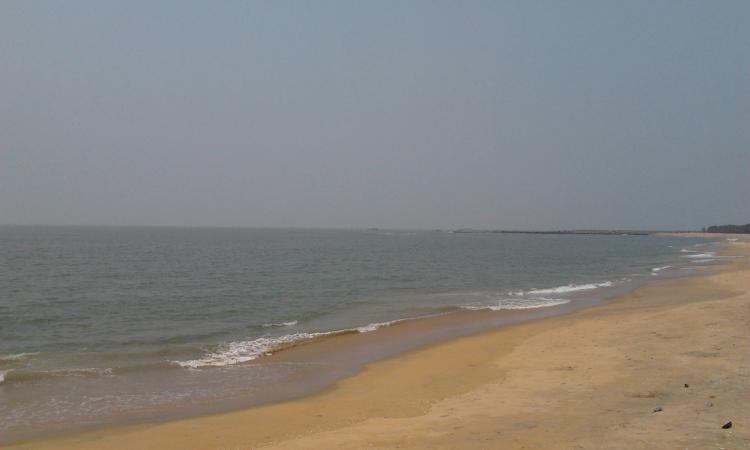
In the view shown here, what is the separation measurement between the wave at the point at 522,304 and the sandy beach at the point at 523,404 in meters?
9.62

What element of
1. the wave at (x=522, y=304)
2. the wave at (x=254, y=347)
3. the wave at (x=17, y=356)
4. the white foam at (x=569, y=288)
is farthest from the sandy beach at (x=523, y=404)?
the white foam at (x=569, y=288)

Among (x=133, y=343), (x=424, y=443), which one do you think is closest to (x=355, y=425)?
(x=424, y=443)

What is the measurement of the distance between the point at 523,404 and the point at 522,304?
19146 mm

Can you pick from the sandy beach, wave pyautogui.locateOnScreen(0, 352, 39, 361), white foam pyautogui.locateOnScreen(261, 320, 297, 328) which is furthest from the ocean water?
the sandy beach

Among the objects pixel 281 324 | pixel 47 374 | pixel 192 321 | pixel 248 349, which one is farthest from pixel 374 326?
pixel 47 374

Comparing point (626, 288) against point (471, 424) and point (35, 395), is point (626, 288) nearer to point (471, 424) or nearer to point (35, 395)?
point (471, 424)

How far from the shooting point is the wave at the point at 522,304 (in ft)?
91.7

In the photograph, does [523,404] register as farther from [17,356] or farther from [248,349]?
[17,356]

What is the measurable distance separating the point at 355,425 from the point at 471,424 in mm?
2056

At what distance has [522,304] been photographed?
1145 inches

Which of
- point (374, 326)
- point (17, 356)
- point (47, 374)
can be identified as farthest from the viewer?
point (374, 326)

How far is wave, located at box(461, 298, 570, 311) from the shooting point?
27953mm

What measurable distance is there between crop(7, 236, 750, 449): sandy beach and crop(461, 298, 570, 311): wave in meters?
9.62

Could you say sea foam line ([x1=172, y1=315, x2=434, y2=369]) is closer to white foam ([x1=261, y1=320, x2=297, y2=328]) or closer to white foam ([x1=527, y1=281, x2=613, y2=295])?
white foam ([x1=261, y1=320, x2=297, y2=328])
